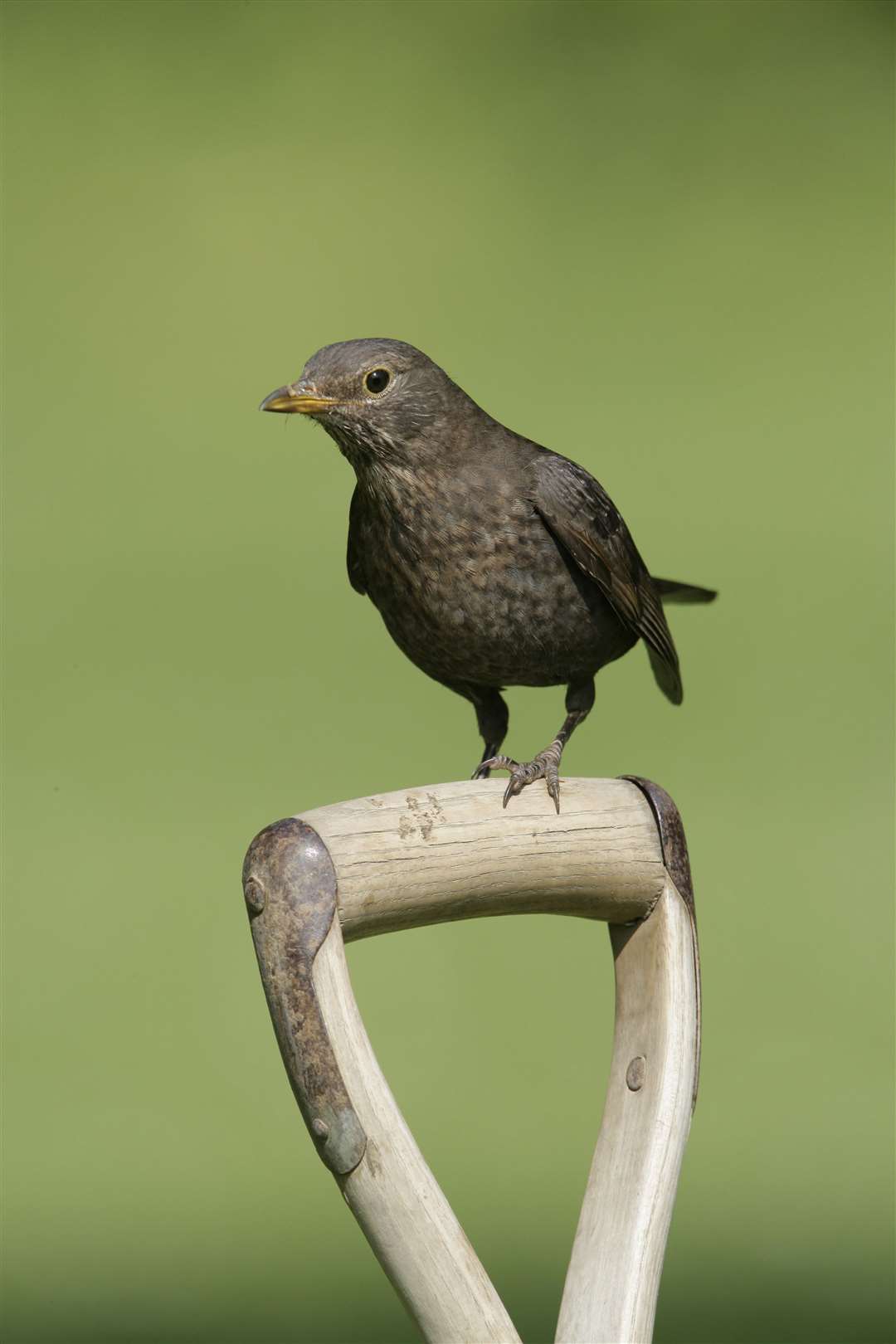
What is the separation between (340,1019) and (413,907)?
0.47 feet

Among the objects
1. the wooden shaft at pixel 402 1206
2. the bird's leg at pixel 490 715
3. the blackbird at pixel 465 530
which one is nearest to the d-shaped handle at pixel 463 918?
the wooden shaft at pixel 402 1206

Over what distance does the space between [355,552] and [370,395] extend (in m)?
0.26

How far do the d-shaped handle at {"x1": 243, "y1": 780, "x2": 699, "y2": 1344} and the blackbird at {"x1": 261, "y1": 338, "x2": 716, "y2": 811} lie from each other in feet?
0.48

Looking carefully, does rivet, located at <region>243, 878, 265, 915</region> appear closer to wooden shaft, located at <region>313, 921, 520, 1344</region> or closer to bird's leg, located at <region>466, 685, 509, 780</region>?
wooden shaft, located at <region>313, 921, 520, 1344</region>

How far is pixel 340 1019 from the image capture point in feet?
4.43

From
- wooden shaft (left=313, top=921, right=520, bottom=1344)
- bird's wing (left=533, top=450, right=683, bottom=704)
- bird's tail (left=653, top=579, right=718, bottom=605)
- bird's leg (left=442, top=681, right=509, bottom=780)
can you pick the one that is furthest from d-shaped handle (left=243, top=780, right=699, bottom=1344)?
bird's tail (left=653, top=579, right=718, bottom=605)

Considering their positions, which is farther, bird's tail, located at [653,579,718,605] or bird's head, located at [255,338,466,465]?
bird's tail, located at [653,579,718,605]

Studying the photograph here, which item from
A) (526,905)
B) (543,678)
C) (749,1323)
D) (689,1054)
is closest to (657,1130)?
(689,1054)

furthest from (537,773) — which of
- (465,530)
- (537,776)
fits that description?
(465,530)

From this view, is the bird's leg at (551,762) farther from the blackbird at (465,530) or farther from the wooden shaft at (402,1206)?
the wooden shaft at (402,1206)

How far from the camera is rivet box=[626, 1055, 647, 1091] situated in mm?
1565

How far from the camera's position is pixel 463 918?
1538mm

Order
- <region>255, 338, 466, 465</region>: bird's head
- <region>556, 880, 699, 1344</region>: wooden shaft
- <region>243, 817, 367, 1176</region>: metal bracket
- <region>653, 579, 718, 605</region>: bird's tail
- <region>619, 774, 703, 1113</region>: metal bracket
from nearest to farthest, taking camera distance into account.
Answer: <region>243, 817, 367, 1176</region>: metal bracket
<region>556, 880, 699, 1344</region>: wooden shaft
<region>619, 774, 703, 1113</region>: metal bracket
<region>255, 338, 466, 465</region>: bird's head
<region>653, 579, 718, 605</region>: bird's tail

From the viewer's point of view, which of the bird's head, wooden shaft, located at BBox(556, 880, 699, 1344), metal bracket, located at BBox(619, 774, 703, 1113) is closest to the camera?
wooden shaft, located at BBox(556, 880, 699, 1344)
